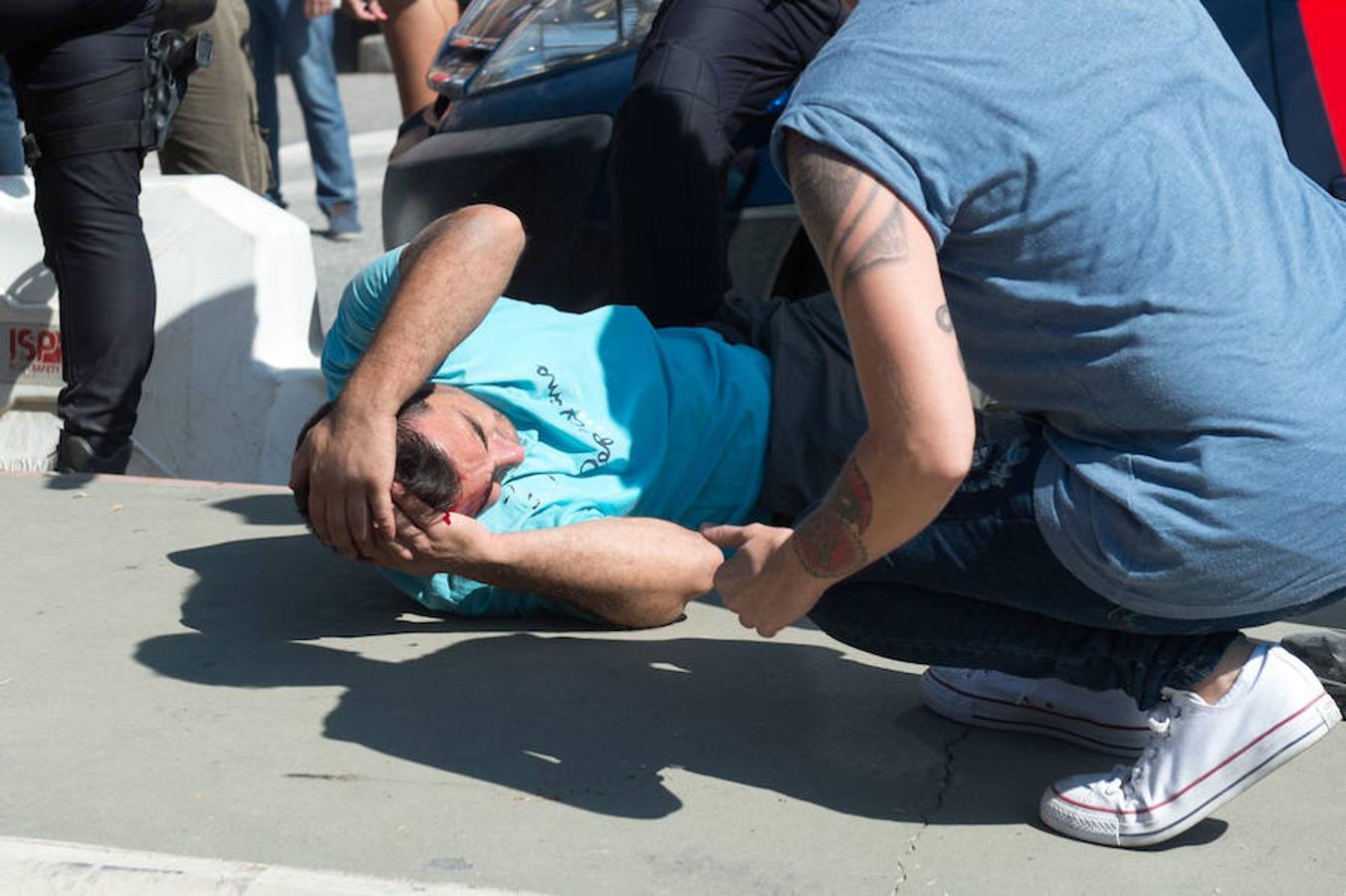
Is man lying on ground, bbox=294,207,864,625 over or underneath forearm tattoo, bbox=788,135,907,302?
underneath

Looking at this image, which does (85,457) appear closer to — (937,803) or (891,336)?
(937,803)

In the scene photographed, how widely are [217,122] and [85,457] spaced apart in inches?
86.8

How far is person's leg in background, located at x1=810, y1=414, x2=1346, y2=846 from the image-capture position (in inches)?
88.3

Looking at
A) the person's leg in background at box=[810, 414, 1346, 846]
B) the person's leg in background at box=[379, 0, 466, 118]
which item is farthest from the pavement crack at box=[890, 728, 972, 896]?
the person's leg in background at box=[379, 0, 466, 118]

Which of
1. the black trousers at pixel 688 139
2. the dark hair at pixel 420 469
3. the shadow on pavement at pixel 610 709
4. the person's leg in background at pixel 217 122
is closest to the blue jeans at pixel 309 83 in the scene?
the person's leg in background at pixel 217 122

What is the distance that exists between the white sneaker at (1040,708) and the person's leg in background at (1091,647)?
18cm

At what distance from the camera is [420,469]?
2.76 meters

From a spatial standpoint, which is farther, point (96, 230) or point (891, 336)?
point (96, 230)

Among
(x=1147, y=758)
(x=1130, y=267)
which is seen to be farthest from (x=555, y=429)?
(x=1130, y=267)

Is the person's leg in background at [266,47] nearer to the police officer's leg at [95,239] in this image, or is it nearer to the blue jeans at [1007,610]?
the police officer's leg at [95,239]

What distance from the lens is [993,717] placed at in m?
2.70

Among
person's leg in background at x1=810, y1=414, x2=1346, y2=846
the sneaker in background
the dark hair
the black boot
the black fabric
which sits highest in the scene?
the dark hair

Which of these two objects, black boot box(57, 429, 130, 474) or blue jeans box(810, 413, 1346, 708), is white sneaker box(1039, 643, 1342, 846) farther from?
black boot box(57, 429, 130, 474)

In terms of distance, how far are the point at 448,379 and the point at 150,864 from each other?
3.75 ft
